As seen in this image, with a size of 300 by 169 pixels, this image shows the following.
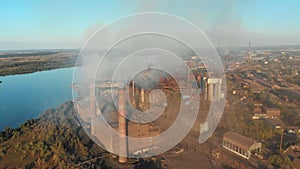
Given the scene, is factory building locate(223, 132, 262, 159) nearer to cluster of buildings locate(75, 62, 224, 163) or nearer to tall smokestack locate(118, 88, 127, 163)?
cluster of buildings locate(75, 62, 224, 163)

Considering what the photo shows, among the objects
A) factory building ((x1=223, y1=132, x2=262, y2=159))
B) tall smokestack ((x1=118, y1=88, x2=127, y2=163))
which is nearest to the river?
tall smokestack ((x1=118, y1=88, x2=127, y2=163))

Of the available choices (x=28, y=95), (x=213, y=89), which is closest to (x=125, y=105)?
(x=213, y=89)

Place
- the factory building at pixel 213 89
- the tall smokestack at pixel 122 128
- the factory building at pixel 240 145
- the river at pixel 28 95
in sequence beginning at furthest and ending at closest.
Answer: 1. the river at pixel 28 95
2. the factory building at pixel 213 89
3. the factory building at pixel 240 145
4. the tall smokestack at pixel 122 128

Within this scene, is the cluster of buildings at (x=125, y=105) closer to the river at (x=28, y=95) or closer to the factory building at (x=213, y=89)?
the factory building at (x=213, y=89)

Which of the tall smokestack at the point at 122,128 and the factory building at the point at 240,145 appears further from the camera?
the factory building at the point at 240,145

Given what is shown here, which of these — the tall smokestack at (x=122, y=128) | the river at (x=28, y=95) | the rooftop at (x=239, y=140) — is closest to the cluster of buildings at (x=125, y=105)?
the tall smokestack at (x=122, y=128)

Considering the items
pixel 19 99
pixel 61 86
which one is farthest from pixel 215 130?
pixel 61 86

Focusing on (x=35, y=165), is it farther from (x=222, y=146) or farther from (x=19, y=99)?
(x=19, y=99)
